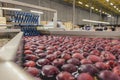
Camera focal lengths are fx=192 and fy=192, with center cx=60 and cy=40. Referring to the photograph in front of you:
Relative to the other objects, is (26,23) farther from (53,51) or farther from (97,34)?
(53,51)

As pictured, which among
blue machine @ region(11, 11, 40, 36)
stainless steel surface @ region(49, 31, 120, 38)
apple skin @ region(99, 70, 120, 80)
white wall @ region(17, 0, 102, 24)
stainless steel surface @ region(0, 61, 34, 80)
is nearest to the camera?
stainless steel surface @ region(0, 61, 34, 80)

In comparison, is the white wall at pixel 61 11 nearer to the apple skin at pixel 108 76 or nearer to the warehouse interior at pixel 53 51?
the warehouse interior at pixel 53 51

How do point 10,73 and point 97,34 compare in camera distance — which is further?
point 97,34

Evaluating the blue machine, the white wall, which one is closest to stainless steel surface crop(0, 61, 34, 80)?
the blue machine

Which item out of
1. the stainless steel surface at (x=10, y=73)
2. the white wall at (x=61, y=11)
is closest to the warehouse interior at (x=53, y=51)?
the stainless steel surface at (x=10, y=73)

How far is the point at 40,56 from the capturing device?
1139 mm

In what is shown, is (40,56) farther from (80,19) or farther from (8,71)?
(80,19)

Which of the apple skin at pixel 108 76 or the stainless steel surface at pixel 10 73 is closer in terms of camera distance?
the stainless steel surface at pixel 10 73

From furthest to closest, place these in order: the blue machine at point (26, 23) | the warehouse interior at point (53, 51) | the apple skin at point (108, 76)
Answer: the blue machine at point (26, 23) → the apple skin at point (108, 76) → the warehouse interior at point (53, 51)

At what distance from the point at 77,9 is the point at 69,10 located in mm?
2863

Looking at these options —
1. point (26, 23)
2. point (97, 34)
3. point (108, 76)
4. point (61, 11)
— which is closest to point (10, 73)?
point (108, 76)

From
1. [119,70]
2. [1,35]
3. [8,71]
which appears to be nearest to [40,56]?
[119,70]

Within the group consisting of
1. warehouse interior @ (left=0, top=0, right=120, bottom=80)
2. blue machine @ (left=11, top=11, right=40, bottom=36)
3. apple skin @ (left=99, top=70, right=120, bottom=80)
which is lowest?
apple skin @ (left=99, top=70, right=120, bottom=80)

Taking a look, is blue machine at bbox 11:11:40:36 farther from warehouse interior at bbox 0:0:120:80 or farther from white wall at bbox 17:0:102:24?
white wall at bbox 17:0:102:24
